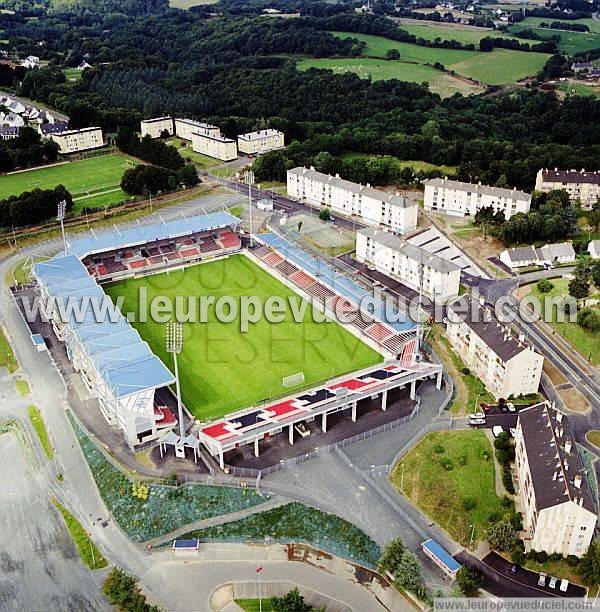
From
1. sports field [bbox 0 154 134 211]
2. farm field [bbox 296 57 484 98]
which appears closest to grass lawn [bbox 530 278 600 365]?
sports field [bbox 0 154 134 211]

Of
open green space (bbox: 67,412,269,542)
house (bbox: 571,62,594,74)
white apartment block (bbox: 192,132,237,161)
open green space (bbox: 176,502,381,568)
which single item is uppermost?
house (bbox: 571,62,594,74)

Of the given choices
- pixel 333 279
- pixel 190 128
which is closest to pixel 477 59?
pixel 190 128

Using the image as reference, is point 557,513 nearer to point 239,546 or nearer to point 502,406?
point 502,406

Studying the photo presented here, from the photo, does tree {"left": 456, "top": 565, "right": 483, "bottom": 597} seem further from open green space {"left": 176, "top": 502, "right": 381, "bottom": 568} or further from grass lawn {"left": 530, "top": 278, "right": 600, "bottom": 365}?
grass lawn {"left": 530, "top": 278, "right": 600, "bottom": 365}

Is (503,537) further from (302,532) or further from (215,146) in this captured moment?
(215,146)

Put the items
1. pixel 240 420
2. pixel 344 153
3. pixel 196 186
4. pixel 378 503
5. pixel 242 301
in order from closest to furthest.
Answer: pixel 378 503 < pixel 240 420 < pixel 242 301 < pixel 196 186 < pixel 344 153

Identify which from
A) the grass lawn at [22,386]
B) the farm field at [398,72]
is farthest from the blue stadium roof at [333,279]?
the farm field at [398,72]

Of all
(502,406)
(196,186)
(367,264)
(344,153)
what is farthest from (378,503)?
(344,153)

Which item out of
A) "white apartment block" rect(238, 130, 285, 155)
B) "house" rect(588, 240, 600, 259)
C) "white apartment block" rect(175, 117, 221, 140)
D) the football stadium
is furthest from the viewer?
"white apartment block" rect(175, 117, 221, 140)
